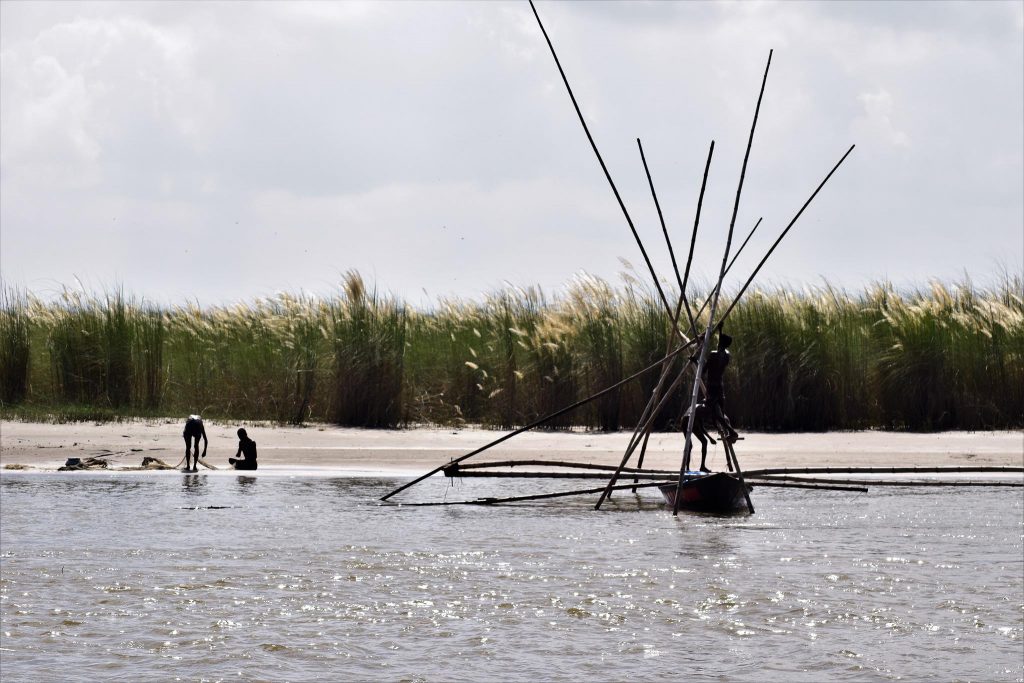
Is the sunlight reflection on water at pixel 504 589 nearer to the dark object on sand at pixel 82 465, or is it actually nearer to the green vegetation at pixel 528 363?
the dark object on sand at pixel 82 465

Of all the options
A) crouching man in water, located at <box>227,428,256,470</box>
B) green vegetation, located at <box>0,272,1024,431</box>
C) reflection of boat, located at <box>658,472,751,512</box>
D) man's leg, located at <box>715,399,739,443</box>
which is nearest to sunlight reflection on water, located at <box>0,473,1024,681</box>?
reflection of boat, located at <box>658,472,751,512</box>

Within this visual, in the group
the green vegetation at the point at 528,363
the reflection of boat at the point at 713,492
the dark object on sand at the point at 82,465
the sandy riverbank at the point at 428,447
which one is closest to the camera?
the reflection of boat at the point at 713,492

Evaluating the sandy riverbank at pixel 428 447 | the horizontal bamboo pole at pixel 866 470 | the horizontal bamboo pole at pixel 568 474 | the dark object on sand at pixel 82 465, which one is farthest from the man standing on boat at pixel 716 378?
the dark object on sand at pixel 82 465

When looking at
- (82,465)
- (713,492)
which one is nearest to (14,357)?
(82,465)

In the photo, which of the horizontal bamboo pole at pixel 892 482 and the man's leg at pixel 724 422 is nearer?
the man's leg at pixel 724 422

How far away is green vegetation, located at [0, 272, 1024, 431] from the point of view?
18.2 metres

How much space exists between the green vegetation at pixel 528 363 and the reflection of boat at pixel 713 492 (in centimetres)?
565

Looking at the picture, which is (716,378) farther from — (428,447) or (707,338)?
(428,447)

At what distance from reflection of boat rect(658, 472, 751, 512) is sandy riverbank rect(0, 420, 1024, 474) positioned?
9.32 ft

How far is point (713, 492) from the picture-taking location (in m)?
12.0

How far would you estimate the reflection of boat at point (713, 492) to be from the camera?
12.0 meters

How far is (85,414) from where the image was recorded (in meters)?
18.4

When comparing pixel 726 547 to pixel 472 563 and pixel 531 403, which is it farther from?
pixel 531 403

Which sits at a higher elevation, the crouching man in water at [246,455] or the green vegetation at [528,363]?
the green vegetation at [528,363]
